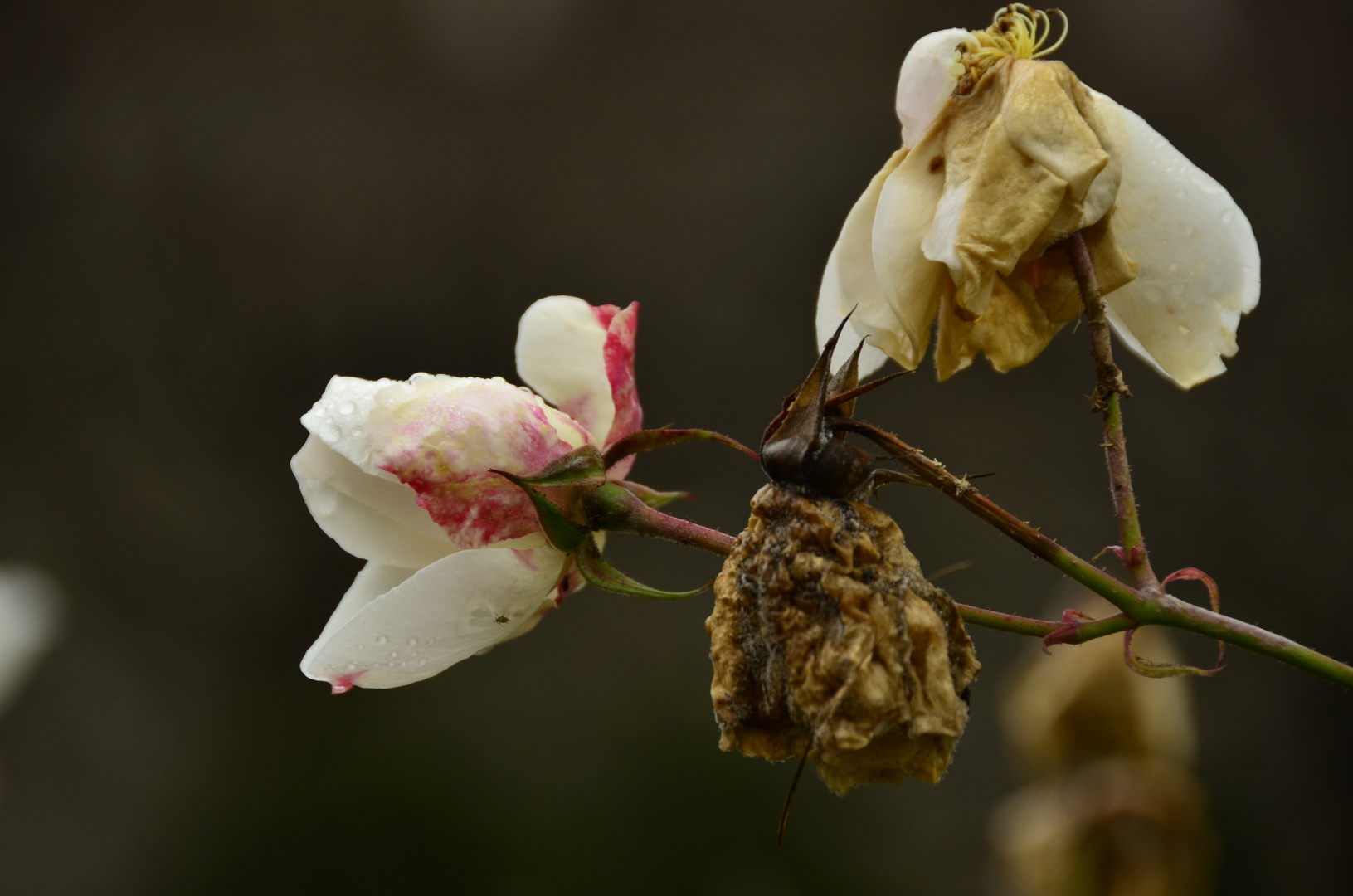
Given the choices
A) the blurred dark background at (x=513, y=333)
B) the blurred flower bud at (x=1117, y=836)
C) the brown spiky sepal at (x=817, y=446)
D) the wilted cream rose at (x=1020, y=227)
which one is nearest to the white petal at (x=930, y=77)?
the wilted cream rose at (x=1020, y=227)

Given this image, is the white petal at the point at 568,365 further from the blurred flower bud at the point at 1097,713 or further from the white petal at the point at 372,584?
the blurred flower bud at the point at 1097,713

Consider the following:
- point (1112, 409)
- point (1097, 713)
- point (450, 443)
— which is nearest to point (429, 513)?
point (450, 443)

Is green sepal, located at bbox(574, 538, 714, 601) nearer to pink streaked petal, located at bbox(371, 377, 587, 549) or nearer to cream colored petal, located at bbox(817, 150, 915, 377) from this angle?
pink streaked petal, located at bbox(371, 377, 587, 549)

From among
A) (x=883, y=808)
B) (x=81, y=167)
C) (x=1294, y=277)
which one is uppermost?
(x=81, y=167)

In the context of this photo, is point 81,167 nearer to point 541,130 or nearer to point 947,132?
point 541,130

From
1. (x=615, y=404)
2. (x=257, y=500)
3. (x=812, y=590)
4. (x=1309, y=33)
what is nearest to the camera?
(x=812, y=590)

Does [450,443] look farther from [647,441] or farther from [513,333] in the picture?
[513,333]

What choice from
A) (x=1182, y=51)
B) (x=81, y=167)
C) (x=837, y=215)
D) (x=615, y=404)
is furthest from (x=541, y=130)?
(x=615, y=404)
